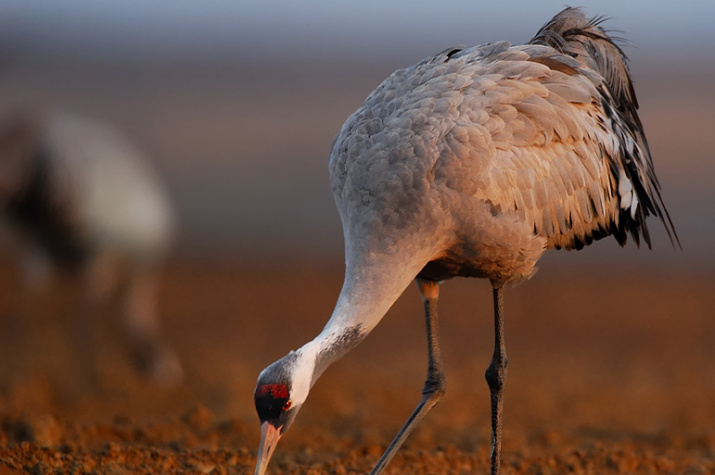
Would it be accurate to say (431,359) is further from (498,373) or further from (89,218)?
(89,218)

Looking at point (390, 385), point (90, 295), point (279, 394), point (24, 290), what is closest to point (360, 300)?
point (279, 394)

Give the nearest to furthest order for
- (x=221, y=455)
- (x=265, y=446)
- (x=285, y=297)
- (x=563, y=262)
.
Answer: (x=265, y=446) < (x=221, y=455) < (x=285, y=297) < (x=563, y=262)

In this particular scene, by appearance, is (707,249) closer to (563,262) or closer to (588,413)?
(563,262)

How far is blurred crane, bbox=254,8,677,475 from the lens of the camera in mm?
5578

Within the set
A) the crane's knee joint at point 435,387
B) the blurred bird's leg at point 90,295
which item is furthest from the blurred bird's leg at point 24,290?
the crane's knee joint at point 435,387

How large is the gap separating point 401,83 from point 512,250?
1158 mm

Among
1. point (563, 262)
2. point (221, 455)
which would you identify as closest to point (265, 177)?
point (563, 262)

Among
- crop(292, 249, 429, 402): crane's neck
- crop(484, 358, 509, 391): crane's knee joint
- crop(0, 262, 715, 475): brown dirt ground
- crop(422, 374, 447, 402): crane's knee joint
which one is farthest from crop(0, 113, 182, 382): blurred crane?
crop(292, 249, 429, 402): crane's neck

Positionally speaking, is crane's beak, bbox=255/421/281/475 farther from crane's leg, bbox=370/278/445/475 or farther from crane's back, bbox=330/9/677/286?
crane's leg, bbox=370/278/445/475

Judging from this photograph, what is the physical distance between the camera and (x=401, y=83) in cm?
608

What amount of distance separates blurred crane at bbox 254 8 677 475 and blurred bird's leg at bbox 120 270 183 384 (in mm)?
6115

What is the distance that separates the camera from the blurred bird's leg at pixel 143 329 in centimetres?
1211

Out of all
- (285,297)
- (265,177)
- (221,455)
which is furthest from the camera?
(265,177)

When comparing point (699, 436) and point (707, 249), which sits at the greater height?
point (699, 436)
